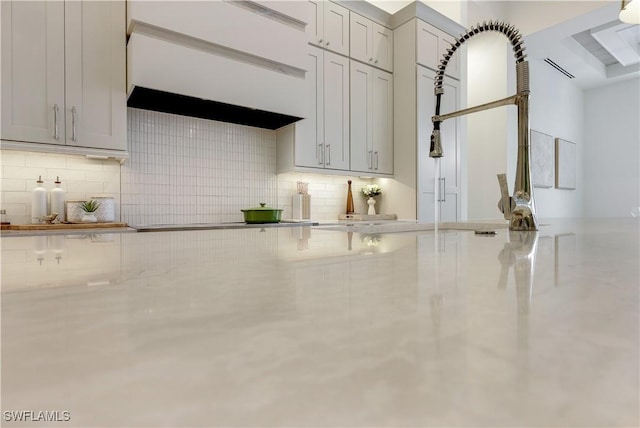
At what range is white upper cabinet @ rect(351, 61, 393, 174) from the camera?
120 inches

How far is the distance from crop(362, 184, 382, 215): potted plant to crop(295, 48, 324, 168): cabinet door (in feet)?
2.23

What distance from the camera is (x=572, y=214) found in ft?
18.7

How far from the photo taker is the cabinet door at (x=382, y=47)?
10.4 ft

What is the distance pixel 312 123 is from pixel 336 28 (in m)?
0.80

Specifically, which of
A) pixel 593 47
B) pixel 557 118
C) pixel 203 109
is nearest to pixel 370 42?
pixel 203 109

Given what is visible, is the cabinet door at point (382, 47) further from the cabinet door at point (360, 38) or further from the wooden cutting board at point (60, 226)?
the wooden cutting board at point (60, 226)

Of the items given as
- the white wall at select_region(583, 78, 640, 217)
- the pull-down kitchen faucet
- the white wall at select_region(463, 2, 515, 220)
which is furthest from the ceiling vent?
the pull-down kitchen faucet

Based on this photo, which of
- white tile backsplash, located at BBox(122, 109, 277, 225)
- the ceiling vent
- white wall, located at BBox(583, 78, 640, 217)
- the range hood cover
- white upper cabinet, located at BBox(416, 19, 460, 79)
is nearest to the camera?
the range hood cover

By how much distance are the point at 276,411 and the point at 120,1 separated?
2.53 meters

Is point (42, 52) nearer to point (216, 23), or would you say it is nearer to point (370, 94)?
point (216, 23)

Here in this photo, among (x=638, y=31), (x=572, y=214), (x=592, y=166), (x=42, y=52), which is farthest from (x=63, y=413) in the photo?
(x=592, y=166)

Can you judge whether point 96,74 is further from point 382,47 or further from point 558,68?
point 558,68

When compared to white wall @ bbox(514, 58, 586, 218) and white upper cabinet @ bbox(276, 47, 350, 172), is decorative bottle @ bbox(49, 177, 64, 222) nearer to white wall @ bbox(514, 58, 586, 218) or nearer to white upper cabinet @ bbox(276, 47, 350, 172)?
white upper cabinet @ bbox(276, 47, 350, 172)

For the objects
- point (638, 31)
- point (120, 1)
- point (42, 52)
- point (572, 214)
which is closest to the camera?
point (42, 52)
